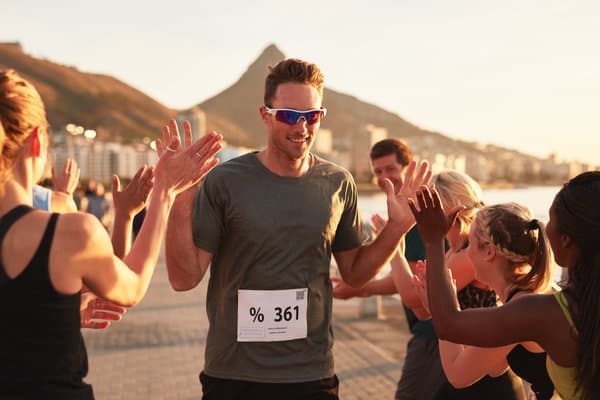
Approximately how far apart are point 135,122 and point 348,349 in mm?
155337

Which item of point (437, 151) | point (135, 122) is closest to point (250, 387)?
point (135, 122)

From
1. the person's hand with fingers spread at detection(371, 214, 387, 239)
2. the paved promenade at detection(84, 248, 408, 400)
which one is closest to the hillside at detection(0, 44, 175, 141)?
the paved promenade at detection(84, 248, 408, 400)

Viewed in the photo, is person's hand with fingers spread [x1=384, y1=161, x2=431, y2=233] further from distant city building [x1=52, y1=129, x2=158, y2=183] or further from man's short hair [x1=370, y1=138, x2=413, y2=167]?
distant city building [x1=52, y1=129, x2=158, y2=183]

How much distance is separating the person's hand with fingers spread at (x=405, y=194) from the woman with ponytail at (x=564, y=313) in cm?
98

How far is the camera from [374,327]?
351 inches

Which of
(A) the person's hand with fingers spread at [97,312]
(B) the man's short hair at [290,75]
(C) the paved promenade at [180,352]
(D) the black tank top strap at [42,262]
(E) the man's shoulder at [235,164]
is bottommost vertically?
(C) the paved promenade at [180,352]

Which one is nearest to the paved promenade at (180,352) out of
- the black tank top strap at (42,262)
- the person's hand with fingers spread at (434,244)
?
the person's hand with fingers spread at (434,244)

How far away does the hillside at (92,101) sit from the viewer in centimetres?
15112

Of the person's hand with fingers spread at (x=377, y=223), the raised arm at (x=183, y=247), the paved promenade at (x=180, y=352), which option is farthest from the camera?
the paved promenade at (x=180, y=352)

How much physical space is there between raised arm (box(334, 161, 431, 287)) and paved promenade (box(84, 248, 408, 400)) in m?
2.83

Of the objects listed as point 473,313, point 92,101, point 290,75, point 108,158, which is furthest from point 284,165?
point 108,158

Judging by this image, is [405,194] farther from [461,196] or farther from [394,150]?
[394,150]

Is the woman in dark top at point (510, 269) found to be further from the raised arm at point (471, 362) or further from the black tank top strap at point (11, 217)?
the black tank top strap at point (11, 217)

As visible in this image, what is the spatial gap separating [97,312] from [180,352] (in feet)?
15.6
